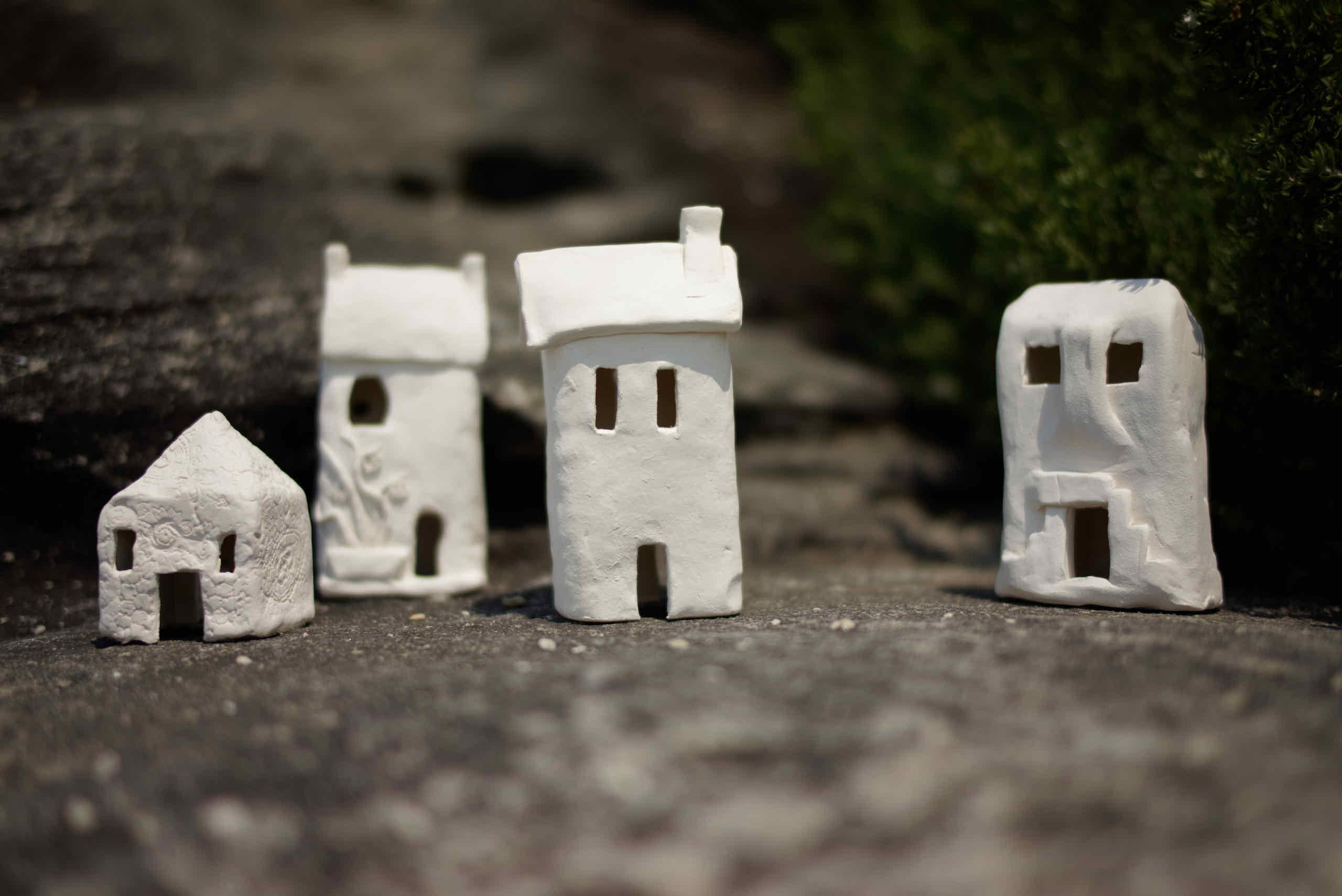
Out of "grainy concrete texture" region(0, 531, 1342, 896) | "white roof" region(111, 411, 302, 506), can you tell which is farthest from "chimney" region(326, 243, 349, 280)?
"grainy concrete texture" region(0, 531, 1342, 896)

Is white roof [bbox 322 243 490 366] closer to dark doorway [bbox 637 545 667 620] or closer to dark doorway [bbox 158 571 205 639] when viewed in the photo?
dark doorway [bbox 158 571 205 639]

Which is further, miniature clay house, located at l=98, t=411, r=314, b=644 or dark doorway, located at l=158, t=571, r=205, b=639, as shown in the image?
dark doorway, located at l=158, t=571, r=205, b=639

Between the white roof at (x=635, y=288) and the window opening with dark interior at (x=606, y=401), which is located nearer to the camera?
the white roof at (x=635, y=288)

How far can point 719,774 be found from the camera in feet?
11.6

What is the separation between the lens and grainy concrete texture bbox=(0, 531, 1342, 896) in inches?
127

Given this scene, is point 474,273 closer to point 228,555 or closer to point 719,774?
point 228,555

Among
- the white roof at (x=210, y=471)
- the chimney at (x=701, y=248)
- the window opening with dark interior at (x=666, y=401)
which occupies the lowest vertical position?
the white roof at (x=210, y=471)

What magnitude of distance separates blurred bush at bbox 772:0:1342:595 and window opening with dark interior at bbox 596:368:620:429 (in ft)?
10.9

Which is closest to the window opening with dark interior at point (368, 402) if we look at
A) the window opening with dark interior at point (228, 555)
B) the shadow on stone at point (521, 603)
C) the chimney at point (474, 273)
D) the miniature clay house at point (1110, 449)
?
the chimney at point (474, 273)

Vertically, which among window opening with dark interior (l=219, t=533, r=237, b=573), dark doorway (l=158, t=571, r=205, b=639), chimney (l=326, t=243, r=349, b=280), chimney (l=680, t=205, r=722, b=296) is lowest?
dark doorway (l=158, t=571, r=205, b=639)

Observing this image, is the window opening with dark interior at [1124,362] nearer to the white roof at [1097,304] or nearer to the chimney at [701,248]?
the white roof at [1097,304]

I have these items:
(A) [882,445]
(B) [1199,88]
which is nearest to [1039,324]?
(B) [1199,88]

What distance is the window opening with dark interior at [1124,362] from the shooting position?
260 inches

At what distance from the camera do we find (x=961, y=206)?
9.20m
